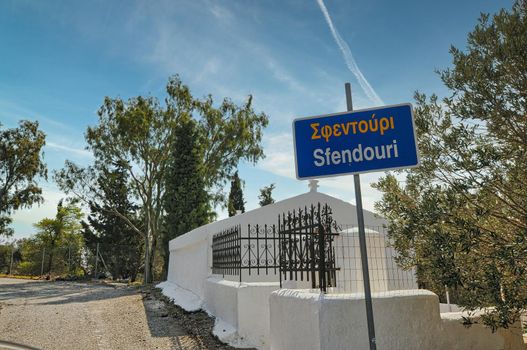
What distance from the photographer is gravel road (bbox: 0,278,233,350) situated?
833 centimetres

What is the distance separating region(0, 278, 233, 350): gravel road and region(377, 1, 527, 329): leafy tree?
5218 millimetres

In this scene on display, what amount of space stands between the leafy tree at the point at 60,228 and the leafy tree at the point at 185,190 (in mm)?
20724

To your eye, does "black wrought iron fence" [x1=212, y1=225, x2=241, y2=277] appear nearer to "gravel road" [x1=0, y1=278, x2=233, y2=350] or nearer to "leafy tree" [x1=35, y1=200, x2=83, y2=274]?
"gravel road" [x1=0, y1=278, x2=233, y2=350]

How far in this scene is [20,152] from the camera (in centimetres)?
3328

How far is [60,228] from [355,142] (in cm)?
4454

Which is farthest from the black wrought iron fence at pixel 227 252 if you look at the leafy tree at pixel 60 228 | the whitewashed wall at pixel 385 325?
the leafy tree at pixel 60 228

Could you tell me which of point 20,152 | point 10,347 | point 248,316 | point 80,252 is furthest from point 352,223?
point 80,252

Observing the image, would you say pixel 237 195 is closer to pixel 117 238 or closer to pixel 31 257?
pixel 117 238

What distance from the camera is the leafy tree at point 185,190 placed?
24875 mm

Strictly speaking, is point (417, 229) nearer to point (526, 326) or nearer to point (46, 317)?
point (526, 326)

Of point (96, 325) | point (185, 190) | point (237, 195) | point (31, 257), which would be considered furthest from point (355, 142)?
point (31, 257)

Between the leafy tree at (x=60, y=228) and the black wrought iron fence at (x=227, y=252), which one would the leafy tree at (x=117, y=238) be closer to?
the leafy tree at (x=60, y=228)

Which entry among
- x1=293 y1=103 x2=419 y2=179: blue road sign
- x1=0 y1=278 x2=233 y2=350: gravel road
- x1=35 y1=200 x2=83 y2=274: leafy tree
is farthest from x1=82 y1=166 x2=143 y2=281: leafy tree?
x1=293 y1=103 x2=419 y2=179: blue road sign

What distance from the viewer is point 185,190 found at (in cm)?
2533
